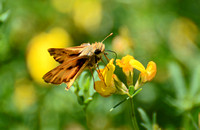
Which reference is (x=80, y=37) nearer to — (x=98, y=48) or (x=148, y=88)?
(x=148, y=88)

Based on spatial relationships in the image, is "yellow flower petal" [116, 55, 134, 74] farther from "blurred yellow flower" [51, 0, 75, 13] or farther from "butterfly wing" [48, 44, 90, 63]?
"blurred yellow flower" [51, 0, 75, 13]

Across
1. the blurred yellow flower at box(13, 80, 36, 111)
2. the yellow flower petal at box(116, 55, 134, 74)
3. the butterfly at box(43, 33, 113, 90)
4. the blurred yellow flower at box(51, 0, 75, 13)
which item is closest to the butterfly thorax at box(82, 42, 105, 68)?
the butterfly at box(43, 33, 113, 90)

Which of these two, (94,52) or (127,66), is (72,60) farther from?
(127,66)

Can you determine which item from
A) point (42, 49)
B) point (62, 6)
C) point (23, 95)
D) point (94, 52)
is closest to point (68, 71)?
point (94, 52)

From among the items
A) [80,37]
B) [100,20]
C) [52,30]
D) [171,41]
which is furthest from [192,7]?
[52,30]

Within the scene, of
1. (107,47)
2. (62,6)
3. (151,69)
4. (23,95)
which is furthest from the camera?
(62,6)
